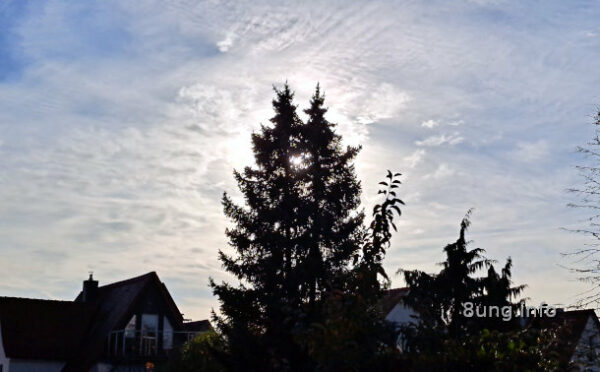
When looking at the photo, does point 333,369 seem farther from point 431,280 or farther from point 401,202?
point 431,280

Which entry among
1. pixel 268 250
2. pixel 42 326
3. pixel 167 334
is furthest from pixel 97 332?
pixel 268 250

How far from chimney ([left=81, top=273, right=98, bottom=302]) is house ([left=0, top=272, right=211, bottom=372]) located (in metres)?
2.76

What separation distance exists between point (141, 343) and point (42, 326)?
23.5ft

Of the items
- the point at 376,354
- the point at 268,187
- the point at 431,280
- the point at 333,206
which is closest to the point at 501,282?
the point at 431,280

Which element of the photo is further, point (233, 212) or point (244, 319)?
point (233, 212)

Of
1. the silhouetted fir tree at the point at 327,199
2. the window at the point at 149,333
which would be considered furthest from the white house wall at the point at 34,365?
the silhouetted fir tree at the point at 327,199

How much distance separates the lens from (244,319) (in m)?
25.4

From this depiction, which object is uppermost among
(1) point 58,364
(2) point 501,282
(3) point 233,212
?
(3) point 233,212

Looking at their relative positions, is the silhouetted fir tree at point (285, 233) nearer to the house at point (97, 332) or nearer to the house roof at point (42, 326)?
the house at point (97, 332)

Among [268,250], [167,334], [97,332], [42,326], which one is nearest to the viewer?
[268,250]

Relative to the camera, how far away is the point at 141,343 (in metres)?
41.7

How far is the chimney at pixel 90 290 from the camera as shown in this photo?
48.9 metres

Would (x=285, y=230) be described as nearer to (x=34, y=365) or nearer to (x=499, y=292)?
(x=499, y=292)

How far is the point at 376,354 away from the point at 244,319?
36.8 ft
